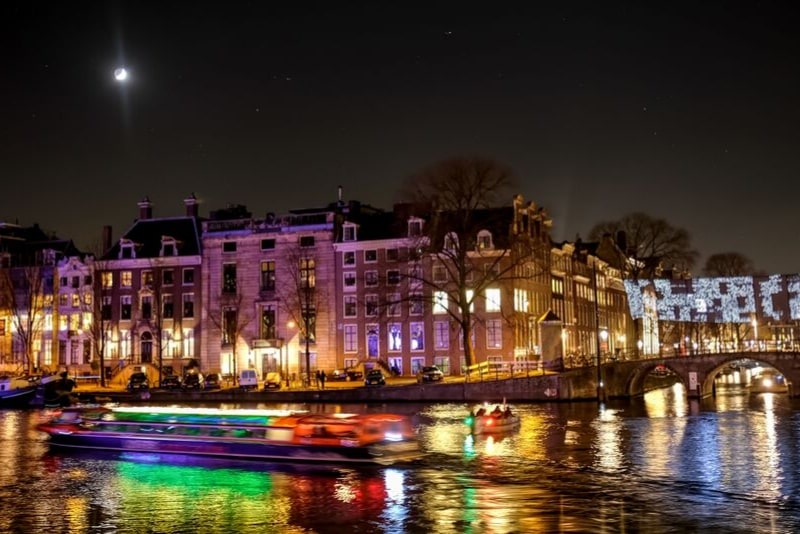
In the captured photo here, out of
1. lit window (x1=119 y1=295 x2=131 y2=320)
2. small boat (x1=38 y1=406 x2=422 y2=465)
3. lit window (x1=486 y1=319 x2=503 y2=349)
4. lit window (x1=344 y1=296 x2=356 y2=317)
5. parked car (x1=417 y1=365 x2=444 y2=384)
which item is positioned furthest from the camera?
lit window (x1=119 y1=295 x2=131 y2=320)

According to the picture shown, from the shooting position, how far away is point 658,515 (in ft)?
84.3

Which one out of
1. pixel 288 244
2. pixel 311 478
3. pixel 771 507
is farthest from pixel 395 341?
pixel 771 507

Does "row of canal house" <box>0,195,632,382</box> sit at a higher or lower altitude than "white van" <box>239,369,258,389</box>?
higher

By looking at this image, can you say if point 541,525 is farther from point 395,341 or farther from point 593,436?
point 395,341

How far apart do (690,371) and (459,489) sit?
53.1 m

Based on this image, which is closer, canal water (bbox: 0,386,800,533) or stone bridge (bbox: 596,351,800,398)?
canal water (bbox: 0,386,800,533)

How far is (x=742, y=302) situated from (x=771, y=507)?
6329 centimetres

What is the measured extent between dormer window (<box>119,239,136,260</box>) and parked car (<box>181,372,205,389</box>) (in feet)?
69.0

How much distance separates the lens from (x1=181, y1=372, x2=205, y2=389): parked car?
81250 mm

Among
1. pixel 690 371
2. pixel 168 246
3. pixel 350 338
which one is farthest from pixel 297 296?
pixel 690 371

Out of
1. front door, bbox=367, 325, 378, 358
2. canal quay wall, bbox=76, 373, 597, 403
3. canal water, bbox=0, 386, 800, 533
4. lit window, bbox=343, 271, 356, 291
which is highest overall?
lit window, bbox=343, 271, 356, 291

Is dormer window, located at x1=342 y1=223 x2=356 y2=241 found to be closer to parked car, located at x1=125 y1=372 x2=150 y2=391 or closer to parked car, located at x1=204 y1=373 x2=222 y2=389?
parked car, located at x1=204 y1=373 x2=222 y2=389

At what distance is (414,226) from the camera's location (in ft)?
290

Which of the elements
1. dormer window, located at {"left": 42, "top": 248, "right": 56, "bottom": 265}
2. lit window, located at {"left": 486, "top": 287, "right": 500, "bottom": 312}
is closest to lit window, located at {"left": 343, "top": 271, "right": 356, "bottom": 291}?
lit window, located at {"left": 486, "top": 287, "right": 500, "bottom": 312}
